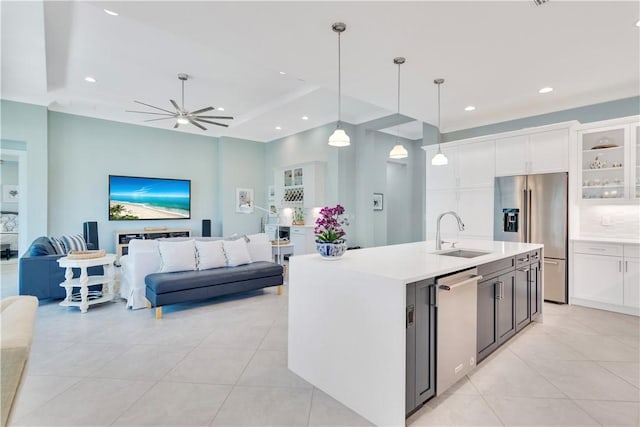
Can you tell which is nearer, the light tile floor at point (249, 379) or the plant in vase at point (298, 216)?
the light tile floor at point (249, 379)

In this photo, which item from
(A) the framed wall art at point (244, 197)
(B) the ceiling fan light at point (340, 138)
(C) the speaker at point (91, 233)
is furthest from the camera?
(A) the framed wall art at point (244, 197)

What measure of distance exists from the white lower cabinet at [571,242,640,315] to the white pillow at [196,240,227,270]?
4.65 meters

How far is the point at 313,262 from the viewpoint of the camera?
2.28 meters

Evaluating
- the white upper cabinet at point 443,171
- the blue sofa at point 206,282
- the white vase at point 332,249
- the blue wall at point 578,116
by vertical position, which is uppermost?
the blue wall at point 578,116

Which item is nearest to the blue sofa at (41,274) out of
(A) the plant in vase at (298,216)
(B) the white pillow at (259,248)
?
(B) the white pillow at (259,248)

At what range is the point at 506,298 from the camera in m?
2.80

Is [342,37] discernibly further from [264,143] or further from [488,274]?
[264,143]

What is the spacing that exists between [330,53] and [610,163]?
152 inches

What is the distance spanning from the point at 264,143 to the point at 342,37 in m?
6.31

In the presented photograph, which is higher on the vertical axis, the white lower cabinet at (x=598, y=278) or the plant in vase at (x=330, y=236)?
the plant in vase at (x=330, y=236)

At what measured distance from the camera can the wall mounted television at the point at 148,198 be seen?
6.99 m

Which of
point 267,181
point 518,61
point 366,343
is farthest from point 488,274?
point 267,181

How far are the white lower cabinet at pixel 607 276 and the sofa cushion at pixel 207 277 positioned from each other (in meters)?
3.96

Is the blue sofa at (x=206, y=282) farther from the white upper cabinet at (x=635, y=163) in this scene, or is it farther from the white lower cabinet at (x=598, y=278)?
the white upper cabinet at (x=635, y=163)
